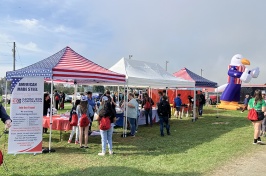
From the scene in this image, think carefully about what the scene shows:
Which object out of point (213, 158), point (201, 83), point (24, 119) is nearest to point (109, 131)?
point (24, 119)

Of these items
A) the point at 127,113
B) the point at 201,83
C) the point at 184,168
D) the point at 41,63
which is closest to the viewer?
the point at 184,168

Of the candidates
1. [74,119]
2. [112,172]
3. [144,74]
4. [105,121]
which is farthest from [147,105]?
[112,172]

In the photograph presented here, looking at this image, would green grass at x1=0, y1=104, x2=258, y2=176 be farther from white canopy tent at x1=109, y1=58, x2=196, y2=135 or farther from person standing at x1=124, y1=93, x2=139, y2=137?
white canopy tent at x1=109, y1=58, x2=196, y2=135

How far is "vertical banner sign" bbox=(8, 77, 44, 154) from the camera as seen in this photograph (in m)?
6.77

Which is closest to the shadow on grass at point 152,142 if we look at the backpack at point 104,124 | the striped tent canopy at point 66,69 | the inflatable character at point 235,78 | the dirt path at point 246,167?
the backpack at point 104,124

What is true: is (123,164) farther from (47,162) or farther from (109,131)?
(47,162)

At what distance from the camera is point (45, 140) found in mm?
8805

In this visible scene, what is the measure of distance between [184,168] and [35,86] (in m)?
4.26

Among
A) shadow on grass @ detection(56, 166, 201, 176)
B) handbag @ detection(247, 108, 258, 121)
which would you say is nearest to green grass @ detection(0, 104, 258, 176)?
shadow on grass @ detection(56, 166, 201, 176)

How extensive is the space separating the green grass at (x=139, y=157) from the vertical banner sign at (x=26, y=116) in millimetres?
280

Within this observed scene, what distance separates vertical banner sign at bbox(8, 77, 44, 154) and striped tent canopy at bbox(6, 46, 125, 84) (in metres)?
0.35

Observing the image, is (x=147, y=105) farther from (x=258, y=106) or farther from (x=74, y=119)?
(x=258, y=106)

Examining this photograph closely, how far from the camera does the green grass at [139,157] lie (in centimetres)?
556

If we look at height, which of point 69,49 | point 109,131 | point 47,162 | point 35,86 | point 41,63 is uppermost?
point 69,49
